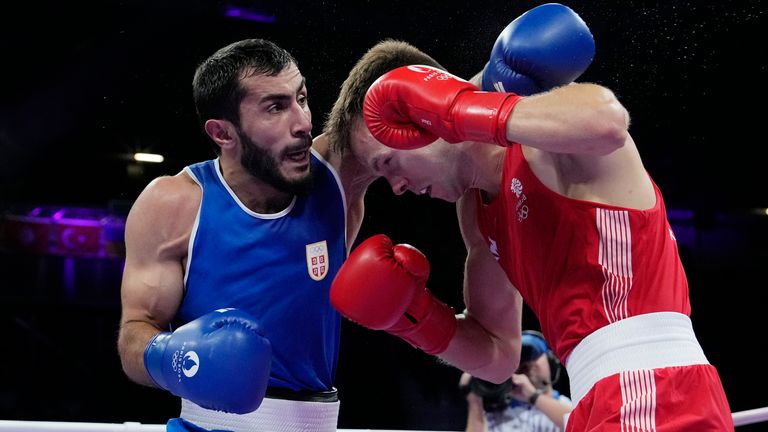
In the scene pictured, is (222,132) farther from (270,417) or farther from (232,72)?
(270,417)

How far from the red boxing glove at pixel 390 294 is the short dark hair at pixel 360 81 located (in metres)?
0.34

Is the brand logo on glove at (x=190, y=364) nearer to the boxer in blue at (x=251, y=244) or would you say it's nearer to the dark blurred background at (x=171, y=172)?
the boxer in blue at (x=251, y=244)

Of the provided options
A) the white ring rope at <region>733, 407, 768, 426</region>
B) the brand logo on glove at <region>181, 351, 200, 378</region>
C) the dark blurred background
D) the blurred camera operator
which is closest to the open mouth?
the brand logo on glove at <region>181, 351, 200, 378</region>

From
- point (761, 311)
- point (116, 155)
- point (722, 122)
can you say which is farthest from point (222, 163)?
point (761, 311)

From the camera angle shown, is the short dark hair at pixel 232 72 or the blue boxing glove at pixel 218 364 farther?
the short dark hair at pixel 232 72

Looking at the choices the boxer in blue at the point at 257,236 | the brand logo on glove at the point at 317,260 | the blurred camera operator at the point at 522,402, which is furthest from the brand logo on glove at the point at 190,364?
the blurred camera operator at the point at 522,402

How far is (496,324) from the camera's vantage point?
2.54 m

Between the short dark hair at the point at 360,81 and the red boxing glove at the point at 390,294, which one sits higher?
the short dark hair at the point at 360,81

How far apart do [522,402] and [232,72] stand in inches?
94.7

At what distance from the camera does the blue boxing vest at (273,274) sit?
88.2 inches

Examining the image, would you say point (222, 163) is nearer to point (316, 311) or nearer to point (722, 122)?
point (316, 311)

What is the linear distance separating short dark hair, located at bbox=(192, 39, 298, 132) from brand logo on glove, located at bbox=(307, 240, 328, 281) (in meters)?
0.42

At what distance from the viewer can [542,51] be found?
1911mm

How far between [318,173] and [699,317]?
24.9 ft
